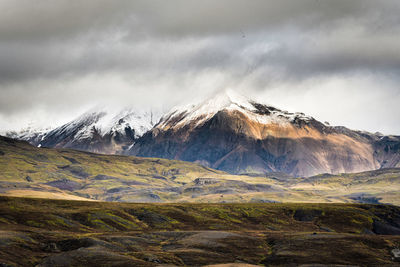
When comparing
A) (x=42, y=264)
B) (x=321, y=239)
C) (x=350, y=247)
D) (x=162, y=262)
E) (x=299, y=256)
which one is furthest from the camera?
(x=321, y=239)

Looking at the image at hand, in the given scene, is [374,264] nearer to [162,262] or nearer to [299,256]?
[299,256]

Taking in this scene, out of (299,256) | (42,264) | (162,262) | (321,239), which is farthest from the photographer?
(321,239)

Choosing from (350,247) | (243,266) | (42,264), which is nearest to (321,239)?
(350,247)

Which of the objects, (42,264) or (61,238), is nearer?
(42,264)

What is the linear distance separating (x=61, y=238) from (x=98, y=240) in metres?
15.2

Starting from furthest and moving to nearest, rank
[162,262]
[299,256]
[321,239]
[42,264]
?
[321,239] → [299,256] → [162,262] → [42,264]

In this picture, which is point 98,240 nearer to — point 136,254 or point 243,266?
point 136,254

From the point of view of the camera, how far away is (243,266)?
448ft

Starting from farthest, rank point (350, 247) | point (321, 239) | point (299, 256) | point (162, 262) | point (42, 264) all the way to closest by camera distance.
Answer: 1. point (321, 239)
2. point (350, 247)
3. point (299, 256)
4. point (162, 262)
5. point (42, 264)

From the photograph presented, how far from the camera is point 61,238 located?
17362cm

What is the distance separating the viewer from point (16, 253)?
139m

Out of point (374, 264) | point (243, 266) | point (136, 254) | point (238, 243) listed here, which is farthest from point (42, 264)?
point (374, 264)

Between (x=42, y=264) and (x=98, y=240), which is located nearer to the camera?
(x=42, y=264)

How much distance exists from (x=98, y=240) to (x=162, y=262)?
36042 millimetres
